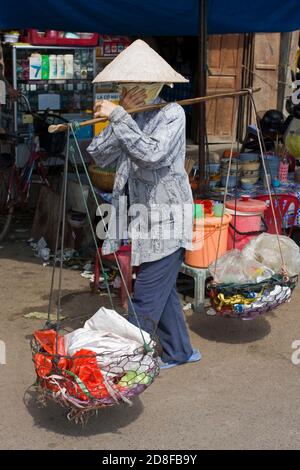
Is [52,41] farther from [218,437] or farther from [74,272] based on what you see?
[218,437]

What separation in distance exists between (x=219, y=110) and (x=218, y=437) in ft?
26.2

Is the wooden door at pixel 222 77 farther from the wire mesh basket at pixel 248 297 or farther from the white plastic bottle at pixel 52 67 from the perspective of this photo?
the wire mesh basket at pixel 248 297

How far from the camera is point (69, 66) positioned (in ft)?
28.1

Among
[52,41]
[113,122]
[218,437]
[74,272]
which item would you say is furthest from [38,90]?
[218,437]

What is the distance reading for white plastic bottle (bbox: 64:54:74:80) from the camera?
8523 millimetres

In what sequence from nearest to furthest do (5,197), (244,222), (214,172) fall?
(244,222), (214,172), (5,197)

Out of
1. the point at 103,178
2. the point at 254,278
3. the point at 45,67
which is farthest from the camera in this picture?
the point at 45,67

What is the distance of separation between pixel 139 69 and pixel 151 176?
547 millimetres

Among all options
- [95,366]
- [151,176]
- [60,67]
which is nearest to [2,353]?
[95,366]

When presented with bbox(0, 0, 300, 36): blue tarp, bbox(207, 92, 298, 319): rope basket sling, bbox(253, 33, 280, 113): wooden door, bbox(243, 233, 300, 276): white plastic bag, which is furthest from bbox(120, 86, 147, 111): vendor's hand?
bbox(253, 33, 280, 113): wooden door

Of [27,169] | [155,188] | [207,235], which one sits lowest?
[207,235]

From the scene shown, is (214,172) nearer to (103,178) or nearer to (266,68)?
(103,178)

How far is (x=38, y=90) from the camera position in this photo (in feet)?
27.6

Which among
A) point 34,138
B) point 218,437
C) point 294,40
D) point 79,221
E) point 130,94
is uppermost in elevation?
point 294,40
